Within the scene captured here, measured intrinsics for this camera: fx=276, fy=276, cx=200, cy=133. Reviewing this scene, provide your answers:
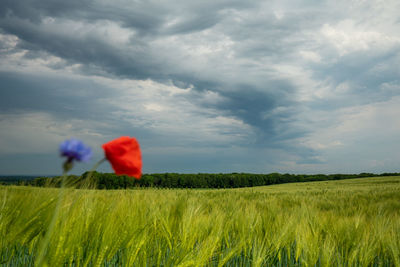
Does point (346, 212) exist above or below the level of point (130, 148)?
below

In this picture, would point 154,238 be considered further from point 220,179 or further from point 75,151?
point 220,179

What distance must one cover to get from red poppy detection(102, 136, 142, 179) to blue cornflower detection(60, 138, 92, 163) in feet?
0.21

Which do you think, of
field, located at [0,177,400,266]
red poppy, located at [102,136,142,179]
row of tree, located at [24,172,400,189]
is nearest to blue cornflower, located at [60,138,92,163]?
red poppy, located at [102,136,142,179]

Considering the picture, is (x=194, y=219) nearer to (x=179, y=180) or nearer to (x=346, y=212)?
(x=346, y=212)

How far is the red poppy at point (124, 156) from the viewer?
0.71 metres

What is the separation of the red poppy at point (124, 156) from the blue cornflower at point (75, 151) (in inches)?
2.5

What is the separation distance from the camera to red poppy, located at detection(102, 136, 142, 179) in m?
0.71

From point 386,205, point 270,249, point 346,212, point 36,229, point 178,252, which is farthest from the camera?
point 386,205

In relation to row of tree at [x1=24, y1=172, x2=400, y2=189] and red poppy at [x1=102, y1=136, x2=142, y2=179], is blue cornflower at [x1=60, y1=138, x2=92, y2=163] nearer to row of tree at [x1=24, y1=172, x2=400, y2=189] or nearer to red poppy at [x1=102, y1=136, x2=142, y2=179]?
red poppy at [x1=102, y1=136, x2=142, y2=179]

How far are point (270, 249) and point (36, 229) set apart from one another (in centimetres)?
183

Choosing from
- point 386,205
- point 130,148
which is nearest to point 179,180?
point 386,205

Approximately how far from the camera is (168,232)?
2.53 meters

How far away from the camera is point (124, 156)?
717 millimetres

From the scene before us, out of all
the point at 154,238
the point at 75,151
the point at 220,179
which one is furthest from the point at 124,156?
the point at 220,179
